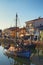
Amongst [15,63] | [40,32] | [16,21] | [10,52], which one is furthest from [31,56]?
[40,32]

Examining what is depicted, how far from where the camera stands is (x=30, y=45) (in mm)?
21078

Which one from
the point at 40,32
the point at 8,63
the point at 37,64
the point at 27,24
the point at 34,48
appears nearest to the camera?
the point at 37,64

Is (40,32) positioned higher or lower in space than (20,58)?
higher

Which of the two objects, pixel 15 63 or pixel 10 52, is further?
pixel 10 52

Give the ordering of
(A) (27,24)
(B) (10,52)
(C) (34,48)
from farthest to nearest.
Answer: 1. (A) (27,24)
2. (C) (34,48)
3. (B) (10,52)

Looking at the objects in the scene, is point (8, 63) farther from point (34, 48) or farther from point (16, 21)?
point (16, 21)

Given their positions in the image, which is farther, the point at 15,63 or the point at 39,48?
the point at 39,48

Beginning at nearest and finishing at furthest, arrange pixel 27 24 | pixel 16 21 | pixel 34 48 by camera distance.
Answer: pixel 34 48
pixel 16 21
pixel 27 24

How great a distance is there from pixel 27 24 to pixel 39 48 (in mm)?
20090

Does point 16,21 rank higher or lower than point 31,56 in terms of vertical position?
higher

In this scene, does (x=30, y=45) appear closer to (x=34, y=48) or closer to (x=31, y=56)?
(x=34, y=48)

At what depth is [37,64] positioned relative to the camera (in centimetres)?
1412

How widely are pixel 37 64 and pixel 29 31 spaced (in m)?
20.7

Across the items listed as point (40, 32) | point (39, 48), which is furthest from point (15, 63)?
point (40, 32)
